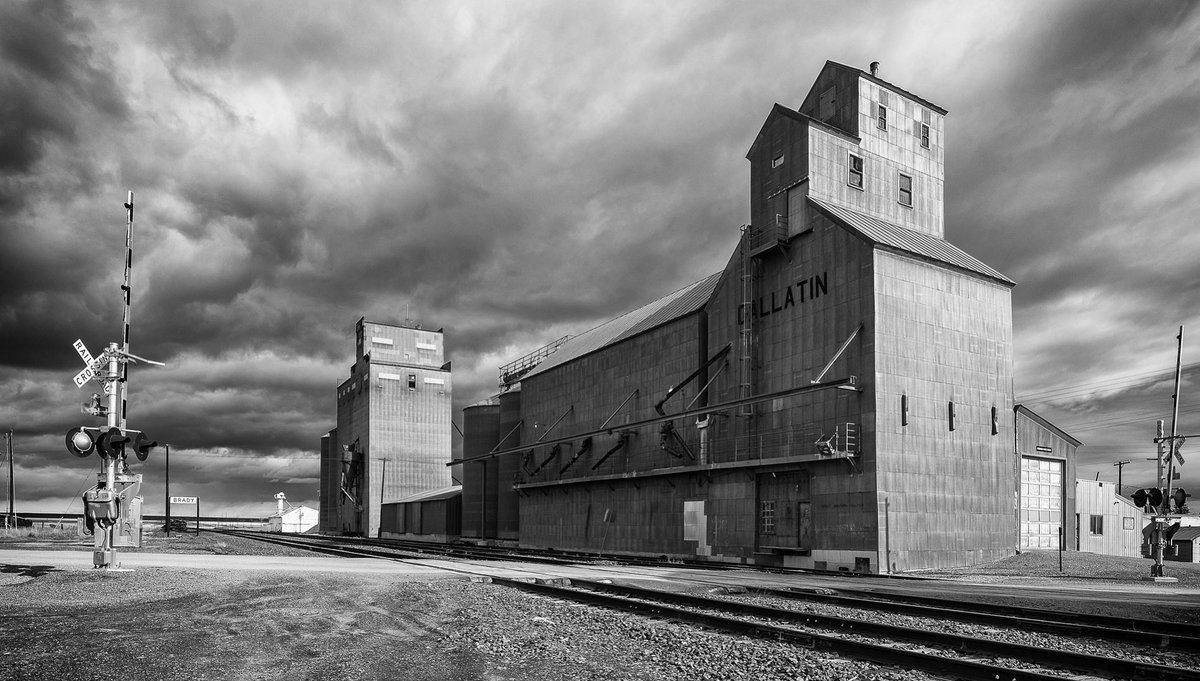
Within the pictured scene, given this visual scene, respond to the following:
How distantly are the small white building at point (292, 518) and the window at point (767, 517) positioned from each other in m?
140

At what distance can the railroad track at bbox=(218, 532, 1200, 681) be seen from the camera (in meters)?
10.1

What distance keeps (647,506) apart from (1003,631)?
33429 mm

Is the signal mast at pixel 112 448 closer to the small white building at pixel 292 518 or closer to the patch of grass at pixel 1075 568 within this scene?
the patch of grass at pixel 1075 568

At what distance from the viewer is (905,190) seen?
41.0 meters

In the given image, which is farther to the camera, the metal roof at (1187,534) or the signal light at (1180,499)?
the metal roof at (1187,534)

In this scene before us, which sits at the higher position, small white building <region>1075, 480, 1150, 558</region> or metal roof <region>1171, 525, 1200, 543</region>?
small white building <region>1075, 480, 1150, 558</region>

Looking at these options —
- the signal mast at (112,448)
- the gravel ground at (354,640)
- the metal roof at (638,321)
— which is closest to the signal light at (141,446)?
the signal mast at (112,448)

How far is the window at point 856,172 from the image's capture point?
38969 millimetres

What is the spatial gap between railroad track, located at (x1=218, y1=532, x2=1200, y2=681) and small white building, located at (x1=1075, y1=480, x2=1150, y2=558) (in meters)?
32.0

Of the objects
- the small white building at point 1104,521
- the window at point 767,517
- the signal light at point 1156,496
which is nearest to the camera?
the signal light at point 1156,496

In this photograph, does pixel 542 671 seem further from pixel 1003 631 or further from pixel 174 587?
pixel 174 587

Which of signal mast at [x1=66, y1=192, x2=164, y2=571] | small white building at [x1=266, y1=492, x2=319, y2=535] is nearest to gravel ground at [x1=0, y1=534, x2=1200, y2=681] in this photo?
signal mast at [x1=66, y1=192, x2=164, y2=571]

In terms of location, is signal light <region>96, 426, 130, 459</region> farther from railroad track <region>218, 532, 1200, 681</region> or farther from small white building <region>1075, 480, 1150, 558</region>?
small white building <region>1075, 480, 1150, 558</region>

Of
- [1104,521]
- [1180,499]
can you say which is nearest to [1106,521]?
[1104,521]
